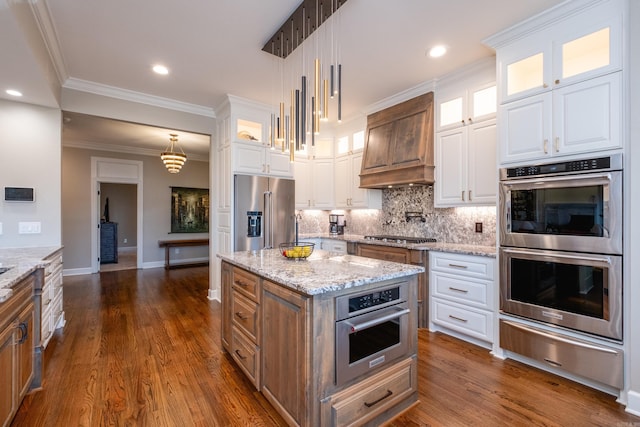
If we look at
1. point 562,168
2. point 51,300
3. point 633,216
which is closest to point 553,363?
point 633,216

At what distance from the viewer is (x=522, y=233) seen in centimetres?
249

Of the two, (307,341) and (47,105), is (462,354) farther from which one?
(47,105)

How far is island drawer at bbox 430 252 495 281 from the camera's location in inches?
109

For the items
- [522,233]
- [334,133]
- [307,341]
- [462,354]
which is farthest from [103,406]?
[334,133]

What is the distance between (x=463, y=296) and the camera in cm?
297

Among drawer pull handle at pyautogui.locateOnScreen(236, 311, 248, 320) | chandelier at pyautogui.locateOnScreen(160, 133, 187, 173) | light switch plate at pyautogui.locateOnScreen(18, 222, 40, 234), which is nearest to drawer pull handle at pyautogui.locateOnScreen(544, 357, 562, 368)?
drawer pull handle at pyautogui.locateOnScreen(236, 311, 248, 320)

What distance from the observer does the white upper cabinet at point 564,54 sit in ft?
6.82

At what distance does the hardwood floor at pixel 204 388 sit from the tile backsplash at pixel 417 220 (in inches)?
48.2

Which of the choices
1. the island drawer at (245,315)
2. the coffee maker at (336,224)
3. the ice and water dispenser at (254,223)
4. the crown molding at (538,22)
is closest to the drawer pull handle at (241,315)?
the island drawer at (245,315)

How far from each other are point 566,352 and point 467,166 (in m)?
1.89

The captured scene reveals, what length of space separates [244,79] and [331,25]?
1445mm

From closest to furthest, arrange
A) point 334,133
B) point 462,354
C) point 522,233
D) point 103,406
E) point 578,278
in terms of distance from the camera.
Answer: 1. point 103,406
2. point 578,278
3. point 522,233
4. point 462,354
5. point 334,133

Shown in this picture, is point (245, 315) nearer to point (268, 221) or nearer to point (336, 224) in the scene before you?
point (268, 221)

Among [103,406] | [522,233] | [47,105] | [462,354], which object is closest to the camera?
[103,406]
